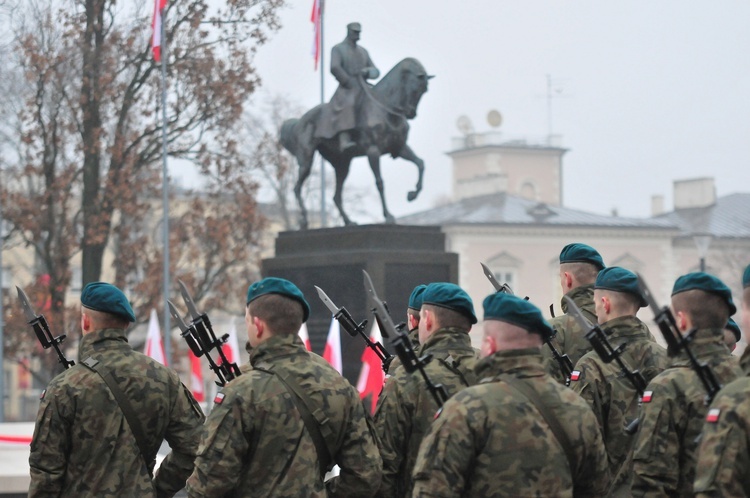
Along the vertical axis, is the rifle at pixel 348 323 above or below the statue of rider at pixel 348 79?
below

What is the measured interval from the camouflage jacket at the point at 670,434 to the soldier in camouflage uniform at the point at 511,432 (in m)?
0.49

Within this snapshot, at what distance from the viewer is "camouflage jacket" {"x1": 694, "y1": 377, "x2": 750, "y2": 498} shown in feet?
16.0

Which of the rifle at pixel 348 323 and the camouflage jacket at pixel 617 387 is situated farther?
the rifle at pixel 348 323

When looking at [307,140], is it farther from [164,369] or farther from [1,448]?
[164,369]

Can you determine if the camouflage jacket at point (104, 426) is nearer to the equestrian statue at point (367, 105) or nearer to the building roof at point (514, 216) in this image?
the equestrian statue at point (367, 105)

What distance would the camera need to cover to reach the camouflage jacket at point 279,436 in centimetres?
573

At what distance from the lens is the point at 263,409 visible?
5.80 meters

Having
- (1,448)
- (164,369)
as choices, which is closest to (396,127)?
(1,448)

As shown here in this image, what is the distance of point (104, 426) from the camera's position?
260 inches

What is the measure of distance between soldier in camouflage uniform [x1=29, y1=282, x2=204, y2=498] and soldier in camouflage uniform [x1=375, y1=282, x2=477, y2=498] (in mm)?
979

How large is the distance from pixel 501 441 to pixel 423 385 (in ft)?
5.09

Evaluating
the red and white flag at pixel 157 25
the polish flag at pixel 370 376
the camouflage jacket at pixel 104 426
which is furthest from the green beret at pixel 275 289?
the red and white flag at pixel 157 25

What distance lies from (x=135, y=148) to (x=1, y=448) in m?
18.3

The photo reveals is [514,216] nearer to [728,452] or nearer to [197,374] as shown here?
[197,374]
